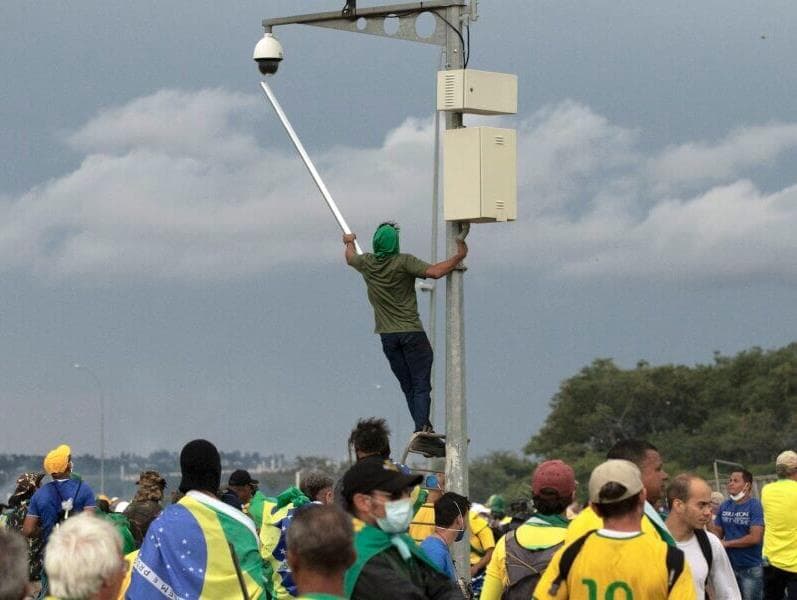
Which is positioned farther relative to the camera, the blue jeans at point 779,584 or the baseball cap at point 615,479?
the blue jeans at point 779,584

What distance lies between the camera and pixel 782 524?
632 inches

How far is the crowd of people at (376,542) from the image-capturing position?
550cm

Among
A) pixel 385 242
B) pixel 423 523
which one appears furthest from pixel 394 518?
pixel 385 242

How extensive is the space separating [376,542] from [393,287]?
7.20 meters

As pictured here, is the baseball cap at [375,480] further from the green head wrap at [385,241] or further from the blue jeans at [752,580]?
the blue jeans at [752,580]

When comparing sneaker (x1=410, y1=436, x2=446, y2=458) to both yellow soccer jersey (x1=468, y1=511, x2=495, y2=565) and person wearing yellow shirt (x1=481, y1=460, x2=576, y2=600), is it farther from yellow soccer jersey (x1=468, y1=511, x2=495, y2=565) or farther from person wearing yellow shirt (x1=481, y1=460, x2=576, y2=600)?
person wearing yellow shirt (x1=481, y1=460, x2=576, y2=600)

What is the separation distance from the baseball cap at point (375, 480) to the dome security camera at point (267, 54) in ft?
23.4

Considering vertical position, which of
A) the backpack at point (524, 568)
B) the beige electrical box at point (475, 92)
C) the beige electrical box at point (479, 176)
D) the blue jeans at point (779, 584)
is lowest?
the blue jeans at point (779, 584)

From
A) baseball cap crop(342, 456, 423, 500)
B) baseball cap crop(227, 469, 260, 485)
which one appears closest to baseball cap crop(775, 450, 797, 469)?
baseball cap crop(227, 469, 260, 485)

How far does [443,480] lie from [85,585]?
761cm

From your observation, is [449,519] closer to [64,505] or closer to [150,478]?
[150,478]

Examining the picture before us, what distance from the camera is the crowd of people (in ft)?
18.0

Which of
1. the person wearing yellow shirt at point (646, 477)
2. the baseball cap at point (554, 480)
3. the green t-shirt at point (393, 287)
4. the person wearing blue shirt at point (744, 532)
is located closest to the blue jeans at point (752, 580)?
the person wearing blue shirt at point (744, 532)

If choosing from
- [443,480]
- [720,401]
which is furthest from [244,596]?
[720,401]
